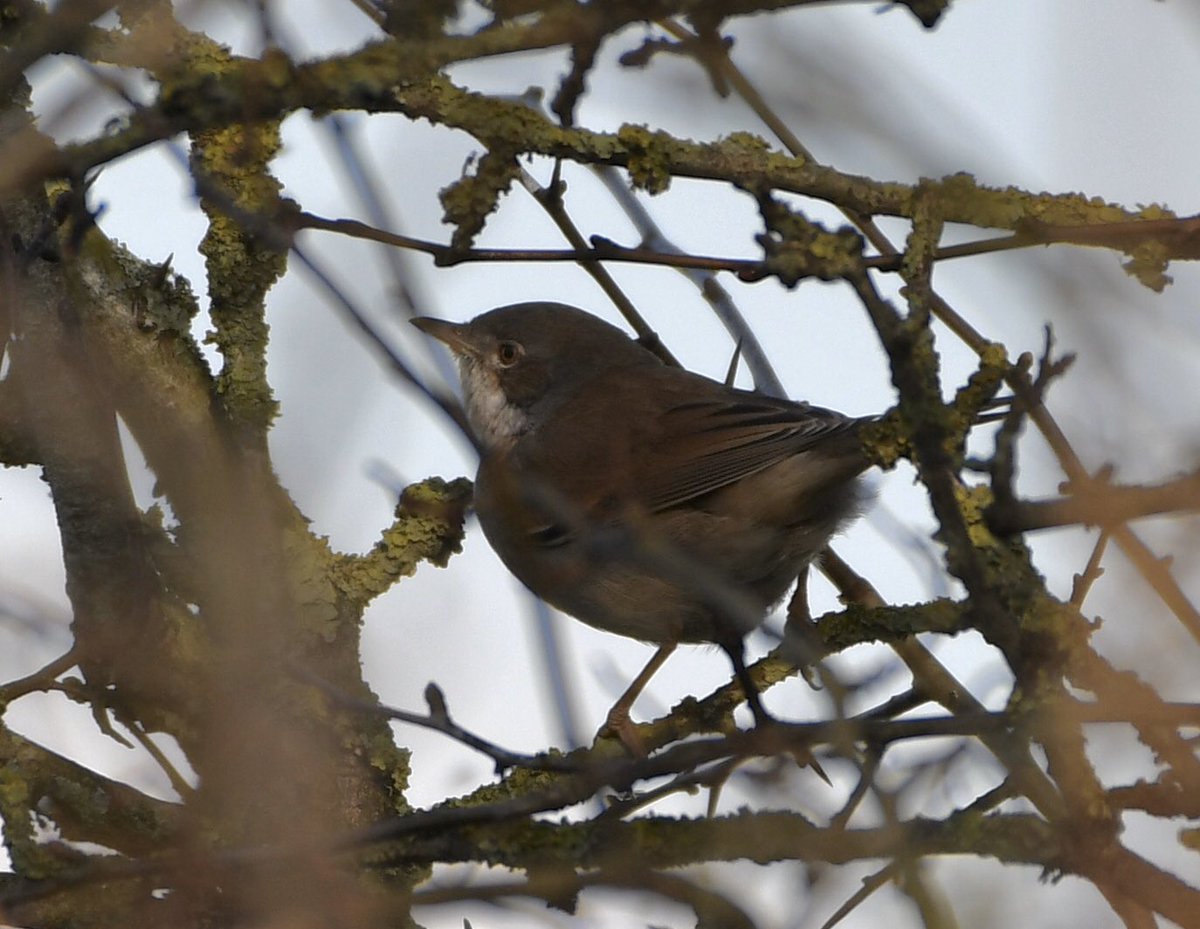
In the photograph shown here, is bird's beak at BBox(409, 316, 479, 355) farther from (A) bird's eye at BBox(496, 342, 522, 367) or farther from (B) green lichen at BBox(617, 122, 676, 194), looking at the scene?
(B) green lichen at BBox(617, 122, 676, 194)

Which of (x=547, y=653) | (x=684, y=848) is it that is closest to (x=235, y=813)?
(x=684, y=848)

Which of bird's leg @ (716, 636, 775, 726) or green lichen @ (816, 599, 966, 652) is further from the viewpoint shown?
green lichen @ (816, 599, 966, 652)

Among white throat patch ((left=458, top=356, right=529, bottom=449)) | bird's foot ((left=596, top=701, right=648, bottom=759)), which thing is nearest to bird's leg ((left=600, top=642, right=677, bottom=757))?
bird's foot ((left=596, top=701, right=648, bottom=759))

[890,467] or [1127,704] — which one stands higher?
[890,467]

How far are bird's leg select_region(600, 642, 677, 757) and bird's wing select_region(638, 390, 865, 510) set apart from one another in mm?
583

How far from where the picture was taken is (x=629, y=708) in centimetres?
484

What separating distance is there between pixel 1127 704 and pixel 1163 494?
42 cm

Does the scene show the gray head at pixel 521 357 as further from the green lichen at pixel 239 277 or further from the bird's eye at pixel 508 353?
the green lichen at pixel 239 277

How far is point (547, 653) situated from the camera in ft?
6.43

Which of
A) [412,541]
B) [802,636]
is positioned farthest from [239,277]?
[802,636]

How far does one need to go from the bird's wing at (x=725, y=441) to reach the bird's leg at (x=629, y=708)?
0.58m

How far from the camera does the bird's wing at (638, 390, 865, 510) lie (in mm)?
4852

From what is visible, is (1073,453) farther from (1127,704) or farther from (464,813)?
(464,813)

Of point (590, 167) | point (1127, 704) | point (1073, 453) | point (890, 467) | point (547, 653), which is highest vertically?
point (590, 167)
